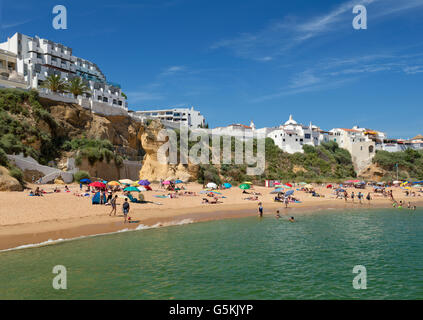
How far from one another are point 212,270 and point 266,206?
62.5 ft

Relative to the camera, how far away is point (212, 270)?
10406 millimetres

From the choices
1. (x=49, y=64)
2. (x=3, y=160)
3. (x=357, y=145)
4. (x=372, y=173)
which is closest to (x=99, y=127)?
(x=3, y=160)

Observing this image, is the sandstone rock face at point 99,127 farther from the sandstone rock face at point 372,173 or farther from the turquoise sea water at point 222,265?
the sandstone rock face at point 372,173

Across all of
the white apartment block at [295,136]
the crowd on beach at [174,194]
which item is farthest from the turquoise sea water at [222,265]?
the white apartment block at [295,136]

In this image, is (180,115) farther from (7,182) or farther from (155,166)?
(7,182)

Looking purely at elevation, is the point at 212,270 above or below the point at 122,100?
below

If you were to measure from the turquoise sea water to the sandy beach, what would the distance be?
153 centimetres

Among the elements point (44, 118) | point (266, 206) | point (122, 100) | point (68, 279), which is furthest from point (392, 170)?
point (68, 279)

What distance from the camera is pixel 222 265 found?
36.1 feet

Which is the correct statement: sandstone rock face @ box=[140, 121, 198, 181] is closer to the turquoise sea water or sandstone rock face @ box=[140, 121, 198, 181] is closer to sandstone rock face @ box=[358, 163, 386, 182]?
the turquoise sea water

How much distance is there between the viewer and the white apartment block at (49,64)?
2101 inches

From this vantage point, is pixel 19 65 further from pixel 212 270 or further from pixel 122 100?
pixel 212 270

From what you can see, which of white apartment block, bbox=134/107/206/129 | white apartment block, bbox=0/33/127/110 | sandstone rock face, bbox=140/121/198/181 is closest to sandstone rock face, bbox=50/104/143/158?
white apartment block, bbox=0/33/127/110

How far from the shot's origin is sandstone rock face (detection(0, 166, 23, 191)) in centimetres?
2092
